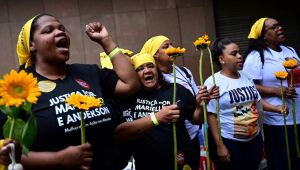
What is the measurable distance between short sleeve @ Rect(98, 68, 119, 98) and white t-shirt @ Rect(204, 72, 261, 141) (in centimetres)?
135

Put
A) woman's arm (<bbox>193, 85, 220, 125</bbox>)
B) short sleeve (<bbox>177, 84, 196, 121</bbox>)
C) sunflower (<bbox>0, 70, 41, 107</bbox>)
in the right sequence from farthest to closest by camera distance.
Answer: short sleeve (<bbox>177, 84, 196, 121</bbox>)
woman's arm (<bbox>193, 85, 220, 125</bbox>)
sunflower (<bbox>0, 70, 41, 107</bbox>)

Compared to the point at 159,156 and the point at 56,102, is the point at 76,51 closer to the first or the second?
the point at 159,156

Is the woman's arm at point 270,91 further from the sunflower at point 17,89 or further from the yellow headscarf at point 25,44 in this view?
the sunflower at point 17,89

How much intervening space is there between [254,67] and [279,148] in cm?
85

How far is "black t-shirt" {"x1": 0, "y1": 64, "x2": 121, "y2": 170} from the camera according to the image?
6.48ft

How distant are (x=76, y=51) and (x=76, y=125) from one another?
5100 mm

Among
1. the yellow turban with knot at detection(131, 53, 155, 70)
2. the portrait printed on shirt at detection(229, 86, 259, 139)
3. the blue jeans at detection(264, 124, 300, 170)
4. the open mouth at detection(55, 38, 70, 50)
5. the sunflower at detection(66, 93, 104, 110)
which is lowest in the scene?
the blue jeans at detection(264, 124, 300, 170)

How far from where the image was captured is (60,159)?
1915 millimetres

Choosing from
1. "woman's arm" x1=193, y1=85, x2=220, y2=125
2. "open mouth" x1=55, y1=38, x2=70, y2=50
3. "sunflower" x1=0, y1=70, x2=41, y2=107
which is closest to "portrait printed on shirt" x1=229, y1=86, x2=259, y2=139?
"woman's arm" x1=193, y1=85, x2=220, y2=125

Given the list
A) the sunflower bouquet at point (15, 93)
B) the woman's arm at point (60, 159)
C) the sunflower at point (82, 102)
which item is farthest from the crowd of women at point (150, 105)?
the sunflower at point (82, 102)

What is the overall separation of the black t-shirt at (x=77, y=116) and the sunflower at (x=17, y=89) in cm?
54

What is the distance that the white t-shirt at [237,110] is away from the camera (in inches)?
140

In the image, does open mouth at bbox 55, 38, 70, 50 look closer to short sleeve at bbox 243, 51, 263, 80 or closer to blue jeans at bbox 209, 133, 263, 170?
blue jeans at bbox 209, 133, 263, 170

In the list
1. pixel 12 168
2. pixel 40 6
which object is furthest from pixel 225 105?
pixel 40 6
